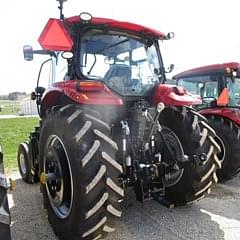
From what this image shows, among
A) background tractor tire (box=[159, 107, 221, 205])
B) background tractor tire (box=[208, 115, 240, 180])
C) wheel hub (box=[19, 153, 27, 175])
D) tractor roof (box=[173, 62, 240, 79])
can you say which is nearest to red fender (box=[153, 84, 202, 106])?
background tractor tire (box=[159, 107, 221, 205])

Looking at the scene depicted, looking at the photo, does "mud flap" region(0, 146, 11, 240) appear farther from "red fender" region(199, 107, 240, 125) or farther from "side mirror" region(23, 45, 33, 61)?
"red fender" region(199, 107, 240, 125)

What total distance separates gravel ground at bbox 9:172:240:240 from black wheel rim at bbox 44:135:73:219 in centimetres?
29

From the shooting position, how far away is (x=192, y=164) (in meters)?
3.74

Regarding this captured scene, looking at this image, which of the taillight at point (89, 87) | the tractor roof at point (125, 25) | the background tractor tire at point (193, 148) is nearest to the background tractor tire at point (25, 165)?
the background tractor tire at point (193, 148)

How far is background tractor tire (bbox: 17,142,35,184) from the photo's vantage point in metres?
5.23

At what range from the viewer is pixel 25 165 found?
5.44 meters

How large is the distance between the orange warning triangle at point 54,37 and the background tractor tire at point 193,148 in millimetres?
1452

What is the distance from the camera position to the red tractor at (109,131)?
9.77ft

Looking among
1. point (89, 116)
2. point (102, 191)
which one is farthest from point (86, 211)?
point (89, 116)

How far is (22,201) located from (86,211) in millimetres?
1830

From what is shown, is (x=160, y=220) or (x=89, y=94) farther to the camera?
(x=160, y=220)

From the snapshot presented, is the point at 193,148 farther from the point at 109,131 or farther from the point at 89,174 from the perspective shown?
the point at 89,174

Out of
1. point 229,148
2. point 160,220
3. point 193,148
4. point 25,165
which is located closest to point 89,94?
point 193,148

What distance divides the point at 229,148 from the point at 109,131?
2.98 meters
